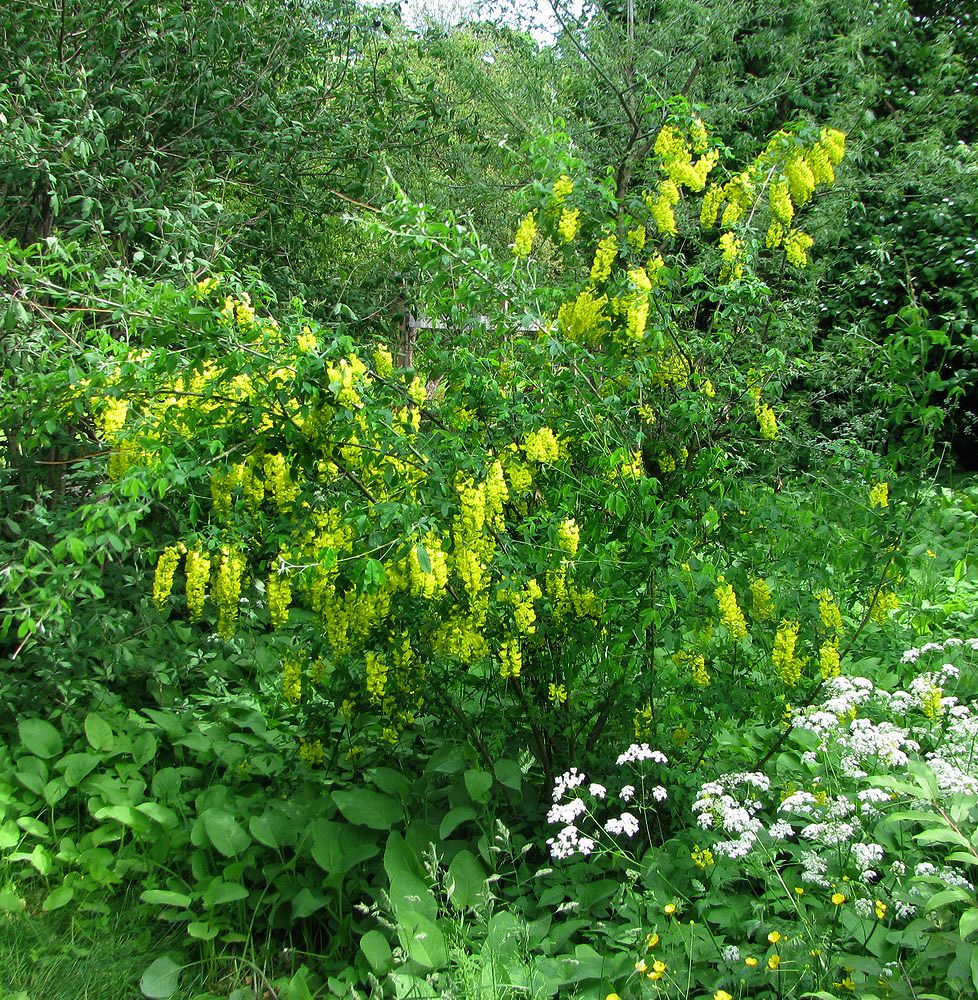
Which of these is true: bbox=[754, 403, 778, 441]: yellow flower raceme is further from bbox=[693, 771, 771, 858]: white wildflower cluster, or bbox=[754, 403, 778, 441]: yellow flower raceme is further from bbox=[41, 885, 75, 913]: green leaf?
bbox=[41, 885, 75, 913]: green leaf

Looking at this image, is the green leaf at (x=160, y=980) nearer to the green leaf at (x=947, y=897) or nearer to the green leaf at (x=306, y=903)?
the green leaf at (x=306, y=903)

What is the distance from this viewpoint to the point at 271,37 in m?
Answer: 4.57

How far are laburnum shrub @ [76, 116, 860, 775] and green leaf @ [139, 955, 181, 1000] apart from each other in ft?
2.63

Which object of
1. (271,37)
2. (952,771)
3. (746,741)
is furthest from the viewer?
(271,37)

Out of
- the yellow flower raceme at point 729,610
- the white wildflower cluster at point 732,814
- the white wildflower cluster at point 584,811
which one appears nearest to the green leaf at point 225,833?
the white wildflower cluster at point 584,811

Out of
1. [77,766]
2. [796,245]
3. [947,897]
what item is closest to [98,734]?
[77,766]

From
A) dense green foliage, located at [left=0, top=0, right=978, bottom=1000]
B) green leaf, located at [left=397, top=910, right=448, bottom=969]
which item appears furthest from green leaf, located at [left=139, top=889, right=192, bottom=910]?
green leaf, located at [left=397, top=910, right=448, bottom=969]

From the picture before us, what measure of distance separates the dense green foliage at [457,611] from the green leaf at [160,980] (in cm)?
1

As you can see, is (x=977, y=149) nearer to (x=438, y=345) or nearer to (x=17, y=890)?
(x=438, y=345)

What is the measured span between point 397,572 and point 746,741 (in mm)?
1642

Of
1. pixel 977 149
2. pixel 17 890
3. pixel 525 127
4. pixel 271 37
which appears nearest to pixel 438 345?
pixel 17 890

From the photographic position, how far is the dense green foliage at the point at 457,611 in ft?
7.79

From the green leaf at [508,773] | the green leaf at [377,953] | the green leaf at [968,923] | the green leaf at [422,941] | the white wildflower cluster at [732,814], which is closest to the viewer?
the green leaf at [968,923]

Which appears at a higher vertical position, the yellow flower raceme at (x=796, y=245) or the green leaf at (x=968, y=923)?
the yellow flower raceme at (x=796, y=245)
